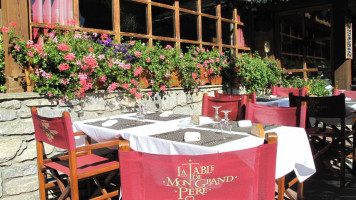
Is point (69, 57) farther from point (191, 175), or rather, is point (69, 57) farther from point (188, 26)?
point (188, 26)

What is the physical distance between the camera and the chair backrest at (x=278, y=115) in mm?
2488

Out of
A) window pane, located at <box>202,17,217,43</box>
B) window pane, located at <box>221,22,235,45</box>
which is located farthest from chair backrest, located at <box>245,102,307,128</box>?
window pane, located at <box>221,22,235,45</box>

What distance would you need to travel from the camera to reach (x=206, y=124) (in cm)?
247

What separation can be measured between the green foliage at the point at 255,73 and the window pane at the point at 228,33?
633mm

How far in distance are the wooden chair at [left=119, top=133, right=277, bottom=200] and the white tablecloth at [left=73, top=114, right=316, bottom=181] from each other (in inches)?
17.0

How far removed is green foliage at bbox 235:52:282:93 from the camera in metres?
5.24

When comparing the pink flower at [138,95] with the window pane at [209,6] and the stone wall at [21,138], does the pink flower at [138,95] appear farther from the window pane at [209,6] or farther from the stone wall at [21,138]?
the window pane at [209,6]

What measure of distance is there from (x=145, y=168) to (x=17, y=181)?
2.08m

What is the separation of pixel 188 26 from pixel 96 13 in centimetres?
171

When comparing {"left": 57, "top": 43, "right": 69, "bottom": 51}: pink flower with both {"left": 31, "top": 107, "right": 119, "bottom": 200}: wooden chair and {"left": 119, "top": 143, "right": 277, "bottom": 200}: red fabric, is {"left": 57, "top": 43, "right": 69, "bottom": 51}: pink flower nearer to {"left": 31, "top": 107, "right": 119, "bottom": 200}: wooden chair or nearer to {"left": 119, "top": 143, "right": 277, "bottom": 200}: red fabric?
{"left": 31, "top": 107, "right": 119, "bottom": 200}: wooden chair

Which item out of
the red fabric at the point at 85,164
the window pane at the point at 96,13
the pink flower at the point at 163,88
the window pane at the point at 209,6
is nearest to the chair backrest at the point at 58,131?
the red fabric at the point at 85,164

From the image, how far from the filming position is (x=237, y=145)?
5.69ft

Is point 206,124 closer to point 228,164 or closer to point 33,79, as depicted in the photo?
point 228,164

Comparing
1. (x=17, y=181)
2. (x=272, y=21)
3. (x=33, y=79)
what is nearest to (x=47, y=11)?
(x=33, y=79)
